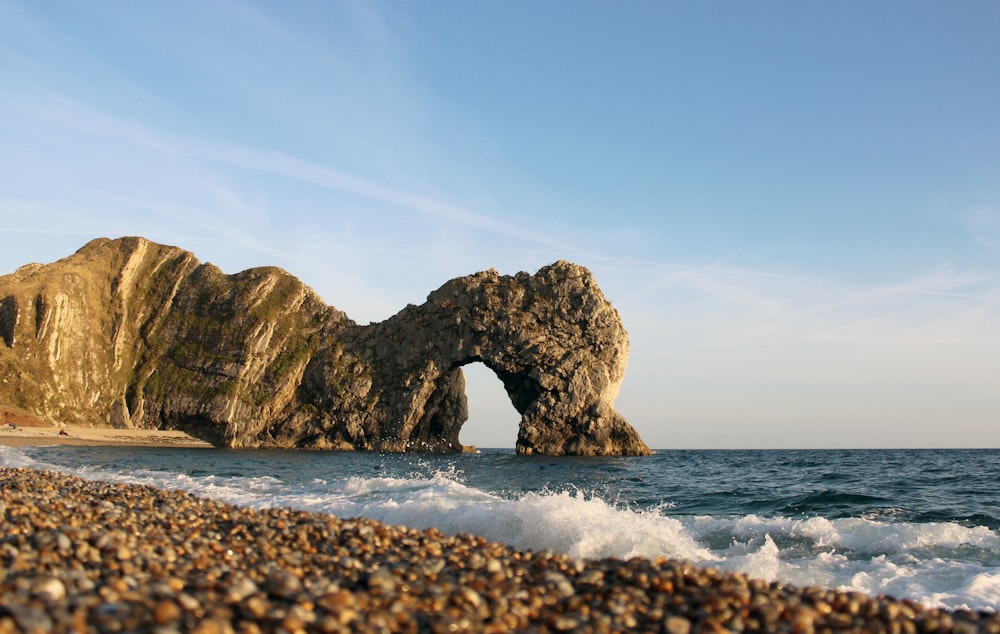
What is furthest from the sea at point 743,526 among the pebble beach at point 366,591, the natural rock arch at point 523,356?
the natural rock arch at point 523,356

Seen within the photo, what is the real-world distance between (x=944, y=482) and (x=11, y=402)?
80.9 m

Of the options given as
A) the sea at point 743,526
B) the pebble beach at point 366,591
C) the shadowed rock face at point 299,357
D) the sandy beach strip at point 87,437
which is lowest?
the sandy beach strip at point 87,437

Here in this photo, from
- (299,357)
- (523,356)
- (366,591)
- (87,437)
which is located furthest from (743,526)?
(299,357)

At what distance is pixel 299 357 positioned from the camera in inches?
3334

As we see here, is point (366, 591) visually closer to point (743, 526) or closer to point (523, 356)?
point (743, 526)

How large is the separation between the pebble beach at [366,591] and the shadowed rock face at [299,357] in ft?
214

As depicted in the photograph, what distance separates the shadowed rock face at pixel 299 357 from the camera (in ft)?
243

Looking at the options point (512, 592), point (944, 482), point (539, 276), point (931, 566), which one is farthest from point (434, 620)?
point (539, 276)

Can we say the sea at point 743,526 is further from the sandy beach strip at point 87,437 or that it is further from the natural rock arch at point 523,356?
the natural rock arch at point 523,356

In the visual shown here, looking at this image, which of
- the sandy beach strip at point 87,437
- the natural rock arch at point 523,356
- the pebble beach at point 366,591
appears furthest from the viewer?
the natural rock arch at point 523,356

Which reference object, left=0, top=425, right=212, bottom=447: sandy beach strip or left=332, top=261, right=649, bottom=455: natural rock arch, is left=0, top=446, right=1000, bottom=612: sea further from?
left=332, top=261, right=649, bottom=455: natural rock arch

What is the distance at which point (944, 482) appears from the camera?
34531 mm

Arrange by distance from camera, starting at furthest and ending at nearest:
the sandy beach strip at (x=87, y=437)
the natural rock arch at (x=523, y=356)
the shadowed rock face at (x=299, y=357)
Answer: the shadowed rock face at (x=299, y=357)
the natural rock arch at (x=523, y=356)
the sandy beach strip at (x=87, y=437)

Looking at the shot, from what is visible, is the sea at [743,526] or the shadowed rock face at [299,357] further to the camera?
the shadowed rock face at [299,357]
